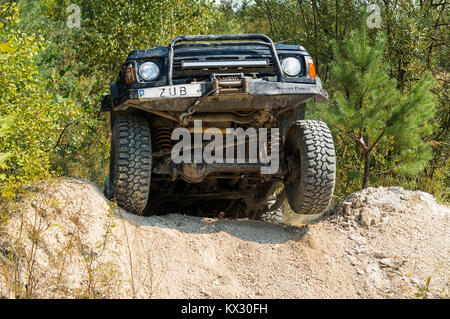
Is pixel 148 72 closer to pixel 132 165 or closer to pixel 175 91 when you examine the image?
pixel 175 91

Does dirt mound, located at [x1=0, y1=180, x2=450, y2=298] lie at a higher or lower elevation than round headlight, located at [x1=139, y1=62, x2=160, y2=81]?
lower

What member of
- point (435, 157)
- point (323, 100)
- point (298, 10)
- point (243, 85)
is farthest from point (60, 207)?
point (298, 10)

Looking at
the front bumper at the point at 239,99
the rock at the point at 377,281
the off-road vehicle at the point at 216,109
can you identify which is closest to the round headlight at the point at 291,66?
the off-road vehicle at the point at 216,109

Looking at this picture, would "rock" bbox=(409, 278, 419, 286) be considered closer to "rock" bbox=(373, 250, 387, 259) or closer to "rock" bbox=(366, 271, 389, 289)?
"rock" bbox=(366, 271, 389, 289)

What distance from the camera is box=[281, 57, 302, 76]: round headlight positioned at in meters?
5.62

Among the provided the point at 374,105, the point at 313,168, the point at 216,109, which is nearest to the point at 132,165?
the point at 216,109

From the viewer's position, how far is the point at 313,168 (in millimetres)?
5664

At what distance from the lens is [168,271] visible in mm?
4957

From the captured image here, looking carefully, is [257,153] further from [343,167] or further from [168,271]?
[343,167]

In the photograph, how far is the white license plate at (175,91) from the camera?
5.30 m

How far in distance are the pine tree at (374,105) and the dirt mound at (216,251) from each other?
1.51 meters

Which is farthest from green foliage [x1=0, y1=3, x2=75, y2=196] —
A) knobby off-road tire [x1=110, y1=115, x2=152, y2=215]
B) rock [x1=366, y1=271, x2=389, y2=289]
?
rock [x1=366, y1=271, x2=389, y2=289]

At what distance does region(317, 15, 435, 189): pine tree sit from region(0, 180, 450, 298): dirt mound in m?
1.51

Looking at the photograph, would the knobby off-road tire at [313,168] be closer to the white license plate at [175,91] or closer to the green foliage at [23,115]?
the white license plate at [175,91]
